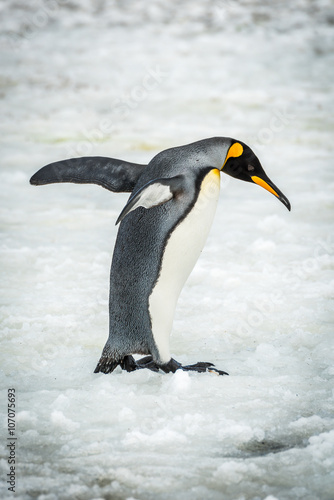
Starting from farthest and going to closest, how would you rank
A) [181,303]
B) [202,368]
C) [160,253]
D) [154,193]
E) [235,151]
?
[181,303], [235,151], [202,368], [160,253], [154,193]

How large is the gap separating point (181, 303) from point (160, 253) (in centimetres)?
85

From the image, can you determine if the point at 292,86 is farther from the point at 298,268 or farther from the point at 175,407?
the point at 175,407

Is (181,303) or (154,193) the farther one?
(181,303)

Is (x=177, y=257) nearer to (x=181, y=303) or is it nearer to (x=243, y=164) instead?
(x=243, y=164)

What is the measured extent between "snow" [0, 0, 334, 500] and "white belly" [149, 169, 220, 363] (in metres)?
0.18

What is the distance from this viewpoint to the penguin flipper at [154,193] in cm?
190

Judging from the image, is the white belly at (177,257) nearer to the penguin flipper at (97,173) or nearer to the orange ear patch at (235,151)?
the orange ear patch at (235,151)

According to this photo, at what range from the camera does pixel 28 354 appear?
234 cm

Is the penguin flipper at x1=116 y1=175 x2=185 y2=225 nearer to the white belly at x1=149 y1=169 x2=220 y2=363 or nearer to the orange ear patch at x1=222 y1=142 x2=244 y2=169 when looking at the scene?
the white belly at x1=149 y1=169 x2=220 y2=363

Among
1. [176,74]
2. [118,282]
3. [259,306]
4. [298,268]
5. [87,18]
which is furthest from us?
[87,18]

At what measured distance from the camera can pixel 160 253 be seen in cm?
206

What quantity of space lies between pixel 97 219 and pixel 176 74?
15.9 ft

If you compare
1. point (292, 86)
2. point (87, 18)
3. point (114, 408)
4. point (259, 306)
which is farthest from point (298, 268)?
point (87, 18)

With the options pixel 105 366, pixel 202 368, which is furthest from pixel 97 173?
pixel 202 368
